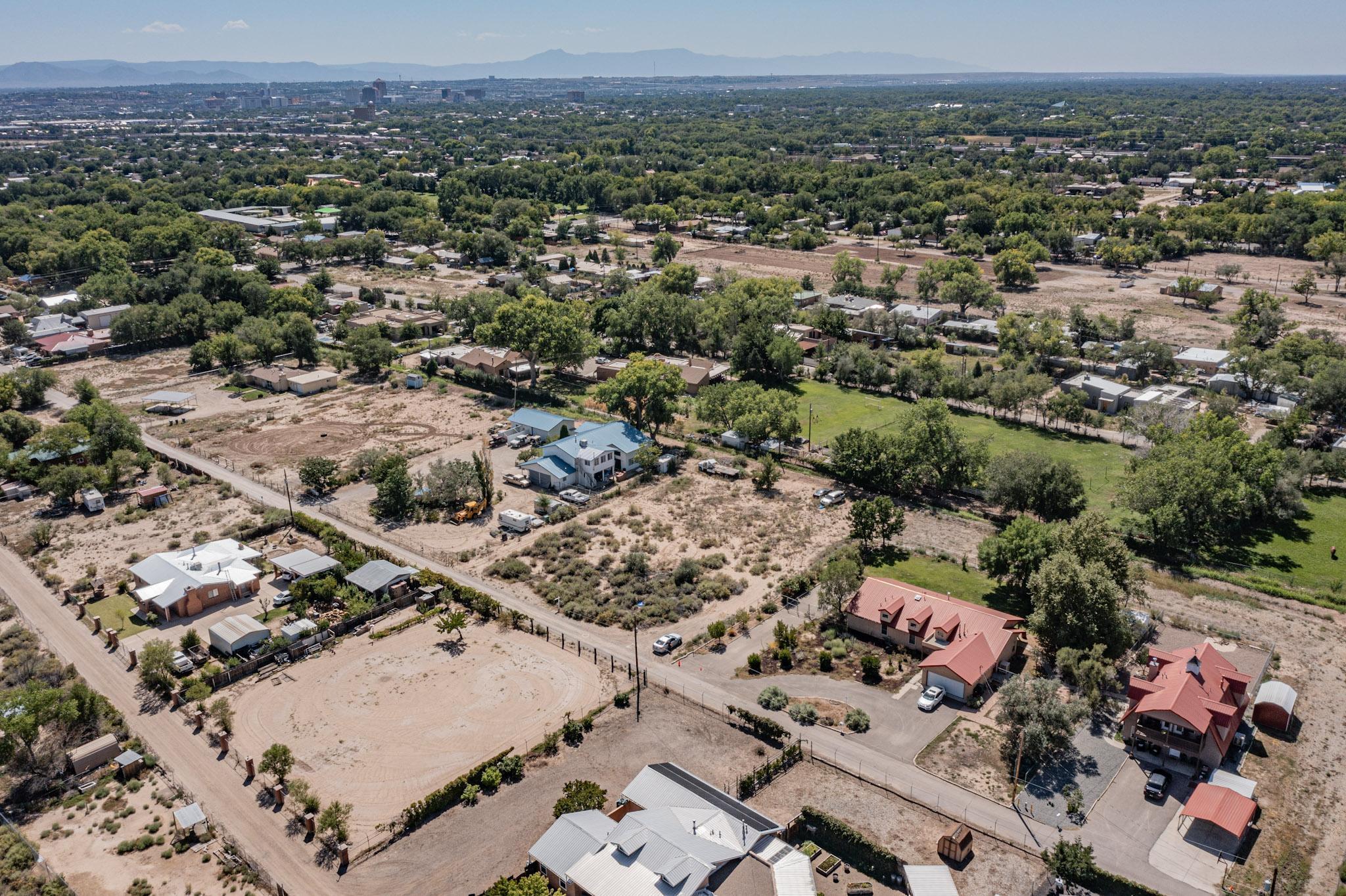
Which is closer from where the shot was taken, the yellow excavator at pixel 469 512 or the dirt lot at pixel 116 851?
the dirt lot at pixel 116 851

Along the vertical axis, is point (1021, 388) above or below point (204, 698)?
above

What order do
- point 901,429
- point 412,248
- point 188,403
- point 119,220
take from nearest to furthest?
point 901,429 < point 188,403 < point 119,220 < point 412,248

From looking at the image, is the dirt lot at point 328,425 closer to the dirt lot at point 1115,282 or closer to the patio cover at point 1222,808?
the patio cover at point 1222,808

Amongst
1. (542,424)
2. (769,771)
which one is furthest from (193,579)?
(769,771)

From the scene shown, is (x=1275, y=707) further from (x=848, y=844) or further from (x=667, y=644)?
(x=667, y=644)

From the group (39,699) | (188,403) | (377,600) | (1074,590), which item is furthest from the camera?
(188,403)

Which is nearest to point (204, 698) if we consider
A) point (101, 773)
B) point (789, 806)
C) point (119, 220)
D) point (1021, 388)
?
point (101, 773)

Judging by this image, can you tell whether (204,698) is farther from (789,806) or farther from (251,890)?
(789,806)

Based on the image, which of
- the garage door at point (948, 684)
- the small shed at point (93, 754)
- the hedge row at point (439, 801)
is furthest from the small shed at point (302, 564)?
the garage door at point (948, 684)
